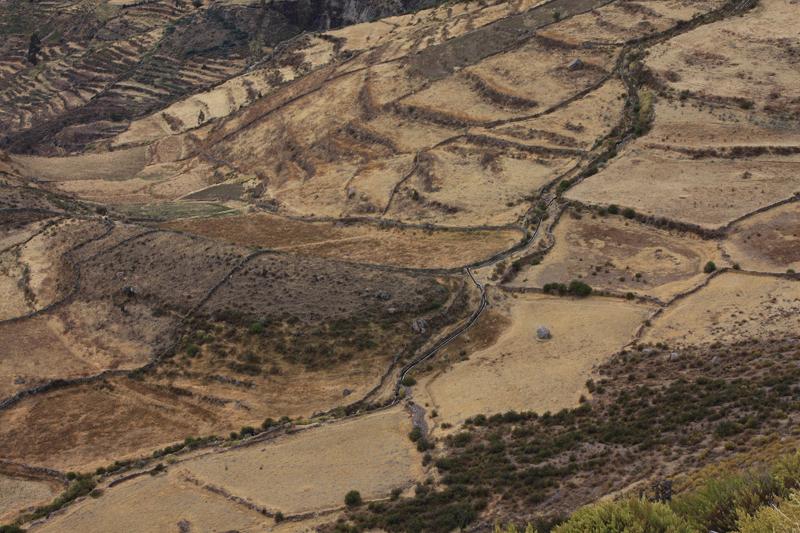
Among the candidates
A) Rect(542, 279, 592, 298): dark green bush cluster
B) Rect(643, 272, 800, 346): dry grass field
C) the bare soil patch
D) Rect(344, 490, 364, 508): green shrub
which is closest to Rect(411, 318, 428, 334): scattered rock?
Rect(542, 279, 592, 298): dark green bush cluster

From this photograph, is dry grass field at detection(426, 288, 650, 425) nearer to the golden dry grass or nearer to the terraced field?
the terraced field

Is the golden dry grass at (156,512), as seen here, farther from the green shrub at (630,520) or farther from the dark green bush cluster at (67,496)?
the green shrub at (630,520)

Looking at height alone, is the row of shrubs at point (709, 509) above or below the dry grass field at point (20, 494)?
above

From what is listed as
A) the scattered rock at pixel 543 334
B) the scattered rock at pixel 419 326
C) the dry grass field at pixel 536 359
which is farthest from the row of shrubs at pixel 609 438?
the scattered rock at pixel 419 326

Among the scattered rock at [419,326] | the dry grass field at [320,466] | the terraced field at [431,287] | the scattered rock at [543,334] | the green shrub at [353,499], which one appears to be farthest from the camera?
the scattered rock at [419,326]

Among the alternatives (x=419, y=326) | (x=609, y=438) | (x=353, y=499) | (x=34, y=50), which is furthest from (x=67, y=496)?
(x=34, y=50)

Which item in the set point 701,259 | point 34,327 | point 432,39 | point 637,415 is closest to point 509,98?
point 432,39

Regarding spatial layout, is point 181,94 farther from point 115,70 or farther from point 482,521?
point 482,521

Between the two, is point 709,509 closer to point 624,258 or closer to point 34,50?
point 624,258
